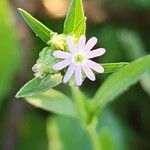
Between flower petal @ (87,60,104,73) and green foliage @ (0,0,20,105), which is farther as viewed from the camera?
green foliage @ (0,0,20,105)

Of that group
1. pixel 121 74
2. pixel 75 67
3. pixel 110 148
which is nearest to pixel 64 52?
pixel 75 67

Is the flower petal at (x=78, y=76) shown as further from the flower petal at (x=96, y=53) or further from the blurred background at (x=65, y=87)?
the blurred background at (x=65, y=87)

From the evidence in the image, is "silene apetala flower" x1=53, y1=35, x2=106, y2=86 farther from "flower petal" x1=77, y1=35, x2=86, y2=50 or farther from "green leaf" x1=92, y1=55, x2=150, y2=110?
"green leaf" x1=92, y1=55, x2=150, y2=110

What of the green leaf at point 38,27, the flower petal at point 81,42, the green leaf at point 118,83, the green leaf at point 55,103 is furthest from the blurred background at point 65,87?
the flower petal at point 81,42

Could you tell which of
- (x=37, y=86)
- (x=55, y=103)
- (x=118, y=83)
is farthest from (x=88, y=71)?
(x=55, y=103)

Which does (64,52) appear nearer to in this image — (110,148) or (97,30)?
(110,148)

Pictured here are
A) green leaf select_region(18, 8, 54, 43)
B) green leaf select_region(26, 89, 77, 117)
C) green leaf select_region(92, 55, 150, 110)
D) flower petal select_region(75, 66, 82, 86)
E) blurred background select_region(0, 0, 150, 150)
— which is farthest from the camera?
blurred background select_region(0, 0, 150, 150)

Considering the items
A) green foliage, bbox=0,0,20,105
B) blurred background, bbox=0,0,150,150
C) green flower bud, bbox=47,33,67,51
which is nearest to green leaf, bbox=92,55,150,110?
green flower bud, bbox=47,33,67,51
